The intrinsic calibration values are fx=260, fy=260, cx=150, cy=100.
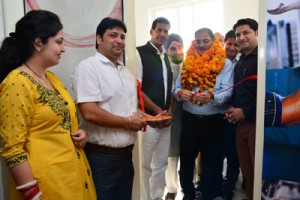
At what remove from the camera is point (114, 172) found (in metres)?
1.35

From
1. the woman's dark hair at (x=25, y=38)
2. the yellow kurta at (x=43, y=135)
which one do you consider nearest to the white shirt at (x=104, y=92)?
the yellow kurta at (x=43, y=135)

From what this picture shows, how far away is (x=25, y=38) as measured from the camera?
102 cm

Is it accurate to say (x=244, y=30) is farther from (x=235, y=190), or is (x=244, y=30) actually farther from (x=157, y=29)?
(x=235, y=190)

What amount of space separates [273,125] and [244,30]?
831mm

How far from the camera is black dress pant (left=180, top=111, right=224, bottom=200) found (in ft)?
7.06

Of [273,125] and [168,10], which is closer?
[273,125]

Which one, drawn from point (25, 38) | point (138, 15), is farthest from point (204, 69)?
point (138, 15)

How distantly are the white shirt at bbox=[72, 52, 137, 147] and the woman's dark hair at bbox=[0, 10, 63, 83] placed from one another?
0.91 feet

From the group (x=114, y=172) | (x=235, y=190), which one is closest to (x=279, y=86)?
(x=114, y=172)

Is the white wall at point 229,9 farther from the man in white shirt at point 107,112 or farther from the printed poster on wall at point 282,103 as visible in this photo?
the man in white shirt at point 107,112

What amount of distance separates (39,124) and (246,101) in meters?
1.35

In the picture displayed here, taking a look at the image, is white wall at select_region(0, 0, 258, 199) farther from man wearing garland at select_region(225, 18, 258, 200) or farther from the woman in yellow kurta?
man wearing garland at select_region(225, 18, 258, 200)

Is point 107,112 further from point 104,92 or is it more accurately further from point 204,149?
point 204,149

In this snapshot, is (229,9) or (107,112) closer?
(107,112)
